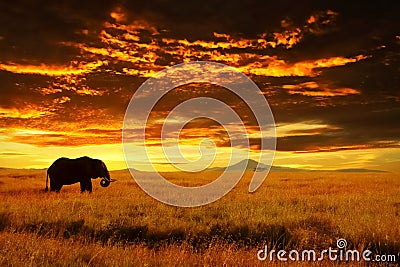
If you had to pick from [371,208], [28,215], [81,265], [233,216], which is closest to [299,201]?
[371,208]

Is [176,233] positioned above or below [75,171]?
below

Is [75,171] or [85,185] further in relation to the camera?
[75,171]

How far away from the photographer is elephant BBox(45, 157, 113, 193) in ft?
76.4

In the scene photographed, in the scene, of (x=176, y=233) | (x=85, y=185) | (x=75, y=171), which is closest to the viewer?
(x=176, y=233)

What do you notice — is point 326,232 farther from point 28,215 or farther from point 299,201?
point 28,215

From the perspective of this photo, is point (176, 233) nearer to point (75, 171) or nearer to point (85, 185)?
point (85, 185)

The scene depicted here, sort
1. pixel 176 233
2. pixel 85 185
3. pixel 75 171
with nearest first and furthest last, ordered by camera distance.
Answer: pixel 176 233 < pixel 85 185 < pixel 75 171

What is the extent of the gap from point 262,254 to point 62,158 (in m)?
17.8

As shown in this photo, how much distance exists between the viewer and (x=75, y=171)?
76.9ft

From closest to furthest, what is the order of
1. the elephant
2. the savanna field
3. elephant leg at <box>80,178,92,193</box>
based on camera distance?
the savanna field, elephant leg at <box>80,178,92,193</box>, the elephant

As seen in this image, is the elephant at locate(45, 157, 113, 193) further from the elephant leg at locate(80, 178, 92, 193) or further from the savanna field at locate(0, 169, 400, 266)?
the savanna field at locate(0, 169, 400, 266)

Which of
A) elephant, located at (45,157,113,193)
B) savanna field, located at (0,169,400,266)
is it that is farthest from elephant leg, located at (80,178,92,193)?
savanna field, located at (0,169,400,266)

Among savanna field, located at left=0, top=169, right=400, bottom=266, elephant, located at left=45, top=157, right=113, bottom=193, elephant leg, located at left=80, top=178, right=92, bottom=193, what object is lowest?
savanna field, located at left=0, top=169, right=400, bottom=266

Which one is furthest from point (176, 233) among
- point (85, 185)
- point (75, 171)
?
point (75, 171)
